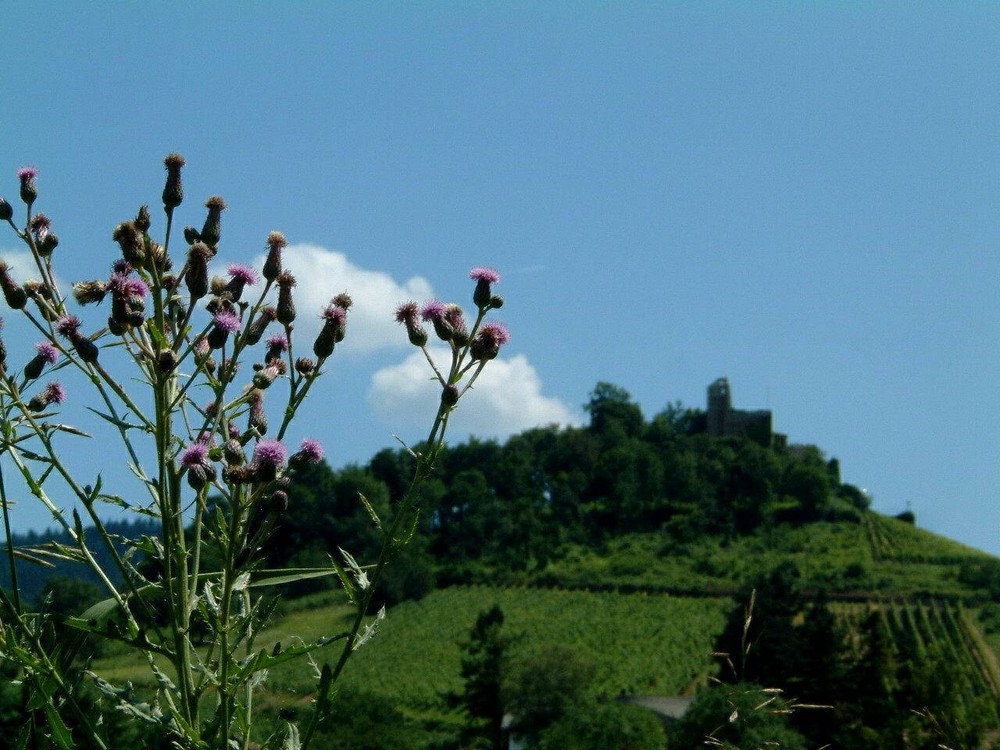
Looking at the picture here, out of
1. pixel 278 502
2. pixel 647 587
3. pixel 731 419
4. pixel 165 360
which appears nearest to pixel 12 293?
pixel 165 360

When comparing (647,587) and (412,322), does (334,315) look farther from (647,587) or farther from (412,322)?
(647,587)

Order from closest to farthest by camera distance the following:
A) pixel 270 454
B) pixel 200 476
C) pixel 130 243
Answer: pixel 200 476 < pixel 270 454 < pixel 130 243

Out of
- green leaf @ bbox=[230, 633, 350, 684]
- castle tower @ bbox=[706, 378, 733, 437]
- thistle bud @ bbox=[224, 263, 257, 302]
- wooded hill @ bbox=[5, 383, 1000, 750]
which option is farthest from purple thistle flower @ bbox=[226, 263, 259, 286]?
castle tower @ bbox=[706, 378, 733, 437]

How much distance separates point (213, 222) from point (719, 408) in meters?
163

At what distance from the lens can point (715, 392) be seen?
6501 inches

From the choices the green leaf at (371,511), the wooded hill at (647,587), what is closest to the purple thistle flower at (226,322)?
the green leaf at (371,511)

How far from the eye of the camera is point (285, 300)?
4.17m

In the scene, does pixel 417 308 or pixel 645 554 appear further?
pixel 645 554

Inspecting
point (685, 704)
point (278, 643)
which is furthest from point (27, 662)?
point (685, 704)

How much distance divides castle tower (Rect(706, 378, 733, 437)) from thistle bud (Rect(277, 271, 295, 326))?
160404 millimetres

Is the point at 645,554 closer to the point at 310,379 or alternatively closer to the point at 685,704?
the point at 685,704

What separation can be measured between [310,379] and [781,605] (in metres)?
65.3

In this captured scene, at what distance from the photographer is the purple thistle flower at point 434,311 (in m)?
4.02

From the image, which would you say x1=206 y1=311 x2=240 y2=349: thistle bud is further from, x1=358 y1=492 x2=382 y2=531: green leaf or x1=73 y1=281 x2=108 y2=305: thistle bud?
x1=358 y1=492 x2=382 y2=531: green leaf
